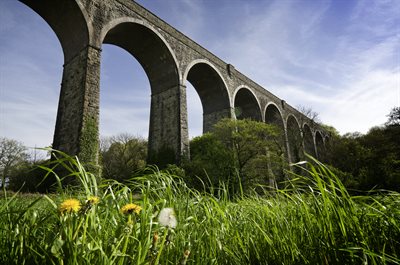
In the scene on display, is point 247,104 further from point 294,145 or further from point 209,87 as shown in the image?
point 294,145

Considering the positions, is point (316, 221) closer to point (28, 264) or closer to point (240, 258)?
point (240, 258)

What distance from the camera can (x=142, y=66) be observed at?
46.9 ft

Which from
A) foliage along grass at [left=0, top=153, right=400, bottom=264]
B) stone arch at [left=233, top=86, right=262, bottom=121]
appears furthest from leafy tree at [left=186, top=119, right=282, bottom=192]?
foliage along grass at [left=0, top=153, right=400, bottom=264]

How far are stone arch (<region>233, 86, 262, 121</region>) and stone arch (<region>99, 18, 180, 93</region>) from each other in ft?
24.4

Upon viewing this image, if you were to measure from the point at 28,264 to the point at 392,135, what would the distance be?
20807 mm

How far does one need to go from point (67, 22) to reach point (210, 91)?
994 cm

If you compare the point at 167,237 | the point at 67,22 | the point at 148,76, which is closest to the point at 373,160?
the point at 148,76

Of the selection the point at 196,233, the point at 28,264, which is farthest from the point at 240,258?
the point at 28,264

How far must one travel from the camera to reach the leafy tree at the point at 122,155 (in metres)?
23.2

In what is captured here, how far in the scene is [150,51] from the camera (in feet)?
43.9

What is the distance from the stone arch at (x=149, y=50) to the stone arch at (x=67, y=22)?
1.94m

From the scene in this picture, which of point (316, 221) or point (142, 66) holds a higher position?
point (142, 66)

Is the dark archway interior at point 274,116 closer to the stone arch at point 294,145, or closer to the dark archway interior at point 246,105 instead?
the stone arch at point 294,145

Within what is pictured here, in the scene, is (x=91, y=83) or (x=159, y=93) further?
(x=159, y=93)
